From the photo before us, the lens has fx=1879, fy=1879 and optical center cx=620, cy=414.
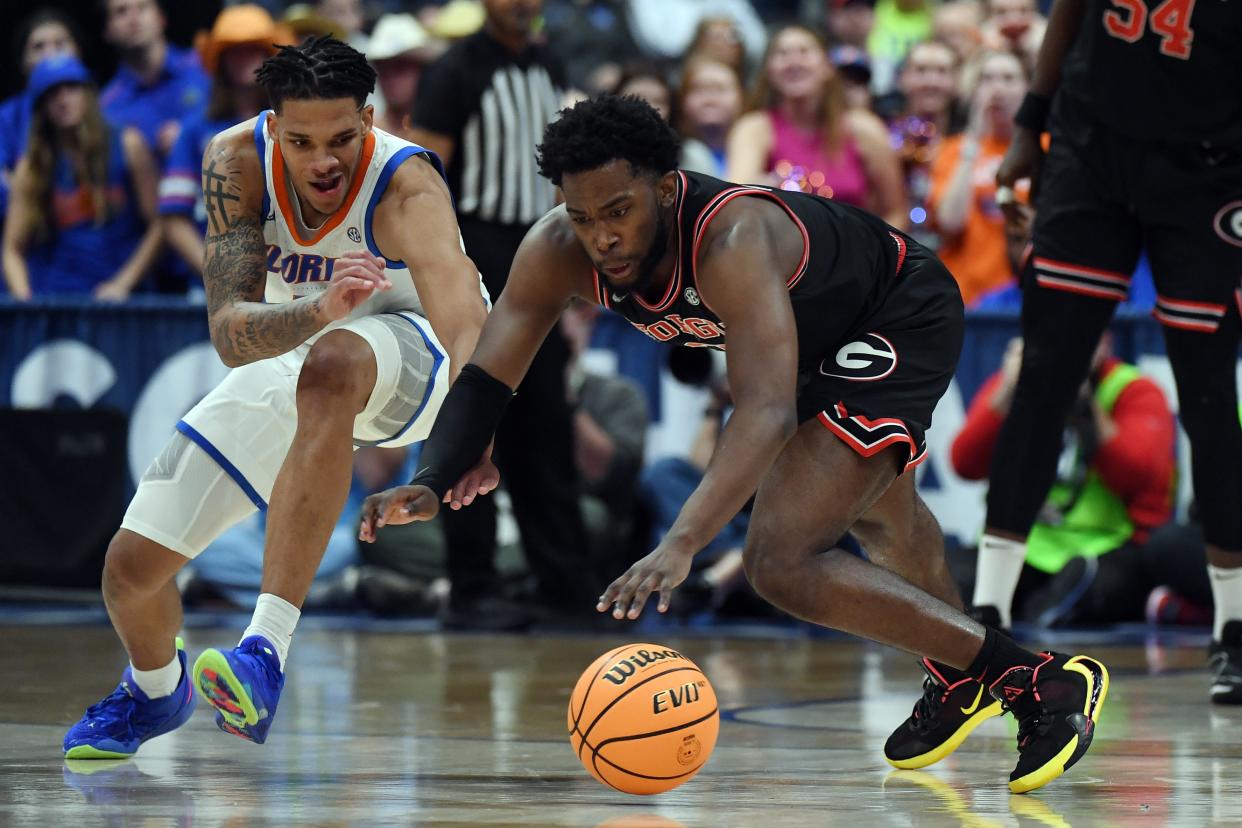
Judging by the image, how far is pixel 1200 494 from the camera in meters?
5.93

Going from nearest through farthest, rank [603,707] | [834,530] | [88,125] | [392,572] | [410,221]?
[603,707] → [834,530] → [410,221] → [392,572] → [88,125]

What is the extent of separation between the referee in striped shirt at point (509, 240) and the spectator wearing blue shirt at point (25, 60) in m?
2.93

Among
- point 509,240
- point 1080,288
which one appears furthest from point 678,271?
point 509,240

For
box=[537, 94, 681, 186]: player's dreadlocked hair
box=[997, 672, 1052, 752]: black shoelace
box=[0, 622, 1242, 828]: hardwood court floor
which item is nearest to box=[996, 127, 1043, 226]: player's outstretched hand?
box=[0, 622, 1242, 828]: hardwood court floor

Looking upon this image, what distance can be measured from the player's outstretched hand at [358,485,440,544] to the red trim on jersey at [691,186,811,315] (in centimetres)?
79

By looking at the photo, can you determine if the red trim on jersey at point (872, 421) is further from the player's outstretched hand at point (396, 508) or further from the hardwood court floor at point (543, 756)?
the player's outstretched hand at point (396, 508)

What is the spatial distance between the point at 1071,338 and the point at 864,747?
62.6 inches

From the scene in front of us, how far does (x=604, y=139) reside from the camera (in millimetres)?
4172

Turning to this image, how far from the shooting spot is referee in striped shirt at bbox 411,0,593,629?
8039 millimetres

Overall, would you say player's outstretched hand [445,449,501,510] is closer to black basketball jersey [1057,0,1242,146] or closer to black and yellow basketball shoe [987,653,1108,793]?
black and yellow basketball shoe [987,653,1108,793]

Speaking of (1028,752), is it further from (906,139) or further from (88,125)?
(88,125)

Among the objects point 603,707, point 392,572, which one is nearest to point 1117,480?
point 392,572

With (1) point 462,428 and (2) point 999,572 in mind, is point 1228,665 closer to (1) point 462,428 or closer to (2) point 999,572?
(2) point 999,572

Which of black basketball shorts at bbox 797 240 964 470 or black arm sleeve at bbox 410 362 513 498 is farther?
black basketball shorts at bbox 797 240 964 470
